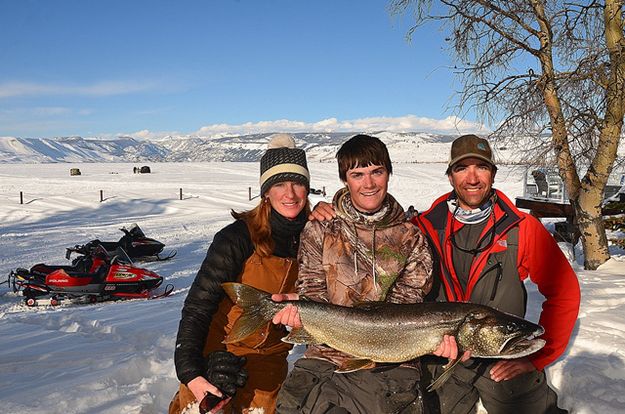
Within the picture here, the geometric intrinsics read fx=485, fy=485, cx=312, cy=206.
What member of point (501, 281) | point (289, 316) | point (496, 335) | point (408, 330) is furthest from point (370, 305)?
point (501, 281)

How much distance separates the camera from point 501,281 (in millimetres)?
3402

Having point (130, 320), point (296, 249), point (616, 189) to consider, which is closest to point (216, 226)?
point (130, 320)

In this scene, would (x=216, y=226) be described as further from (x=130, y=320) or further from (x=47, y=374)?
(x=47, y=374)

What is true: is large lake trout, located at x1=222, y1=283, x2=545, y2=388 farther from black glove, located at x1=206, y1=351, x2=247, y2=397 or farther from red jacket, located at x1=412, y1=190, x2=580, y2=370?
red jacket, located at x1=412, y1=190, x2=580, y2=370

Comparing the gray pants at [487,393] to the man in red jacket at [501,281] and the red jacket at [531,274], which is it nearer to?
the man in red jacket at [501,281]

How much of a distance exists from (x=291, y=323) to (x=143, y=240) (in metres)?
11.5

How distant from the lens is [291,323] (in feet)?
9.41

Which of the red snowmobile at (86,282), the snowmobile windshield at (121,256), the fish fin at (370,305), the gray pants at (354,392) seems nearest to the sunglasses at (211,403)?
the gray pants at (354,392)

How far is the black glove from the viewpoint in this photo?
3078mm

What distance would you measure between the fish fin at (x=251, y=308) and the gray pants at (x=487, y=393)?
132 centimetres

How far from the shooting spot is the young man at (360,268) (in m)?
2.96

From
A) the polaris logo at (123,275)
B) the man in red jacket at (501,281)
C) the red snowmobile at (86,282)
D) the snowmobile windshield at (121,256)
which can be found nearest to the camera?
the man in red jacket at (501,281)

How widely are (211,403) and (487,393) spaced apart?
6.18ft

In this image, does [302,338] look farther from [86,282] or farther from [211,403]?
[86,282]
